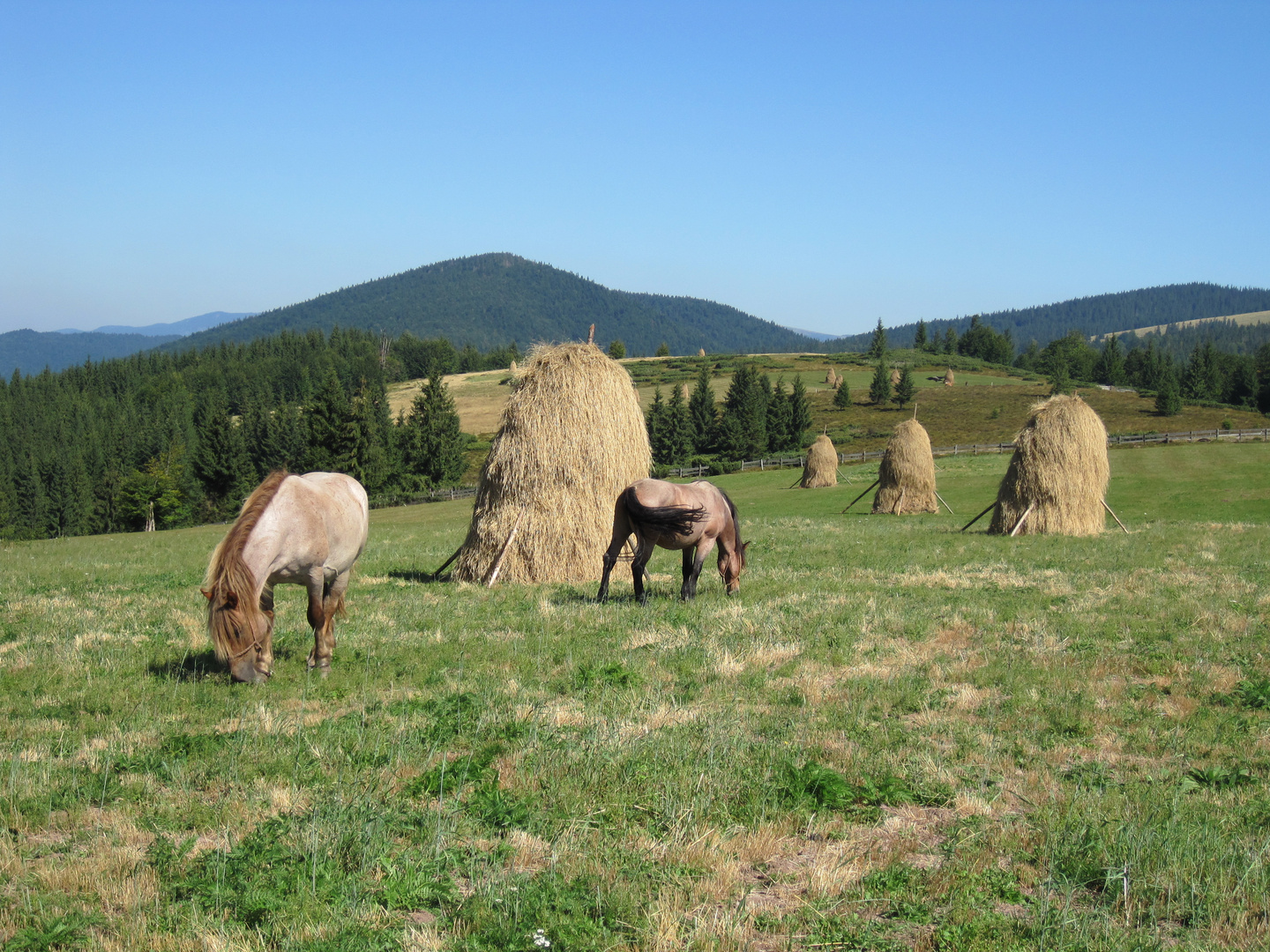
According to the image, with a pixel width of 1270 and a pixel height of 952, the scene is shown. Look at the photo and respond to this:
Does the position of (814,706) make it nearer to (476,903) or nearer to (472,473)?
(476,903)

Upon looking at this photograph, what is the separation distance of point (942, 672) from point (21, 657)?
10.5 metres

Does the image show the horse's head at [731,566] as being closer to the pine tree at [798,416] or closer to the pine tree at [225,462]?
the pine tree at [225,462]

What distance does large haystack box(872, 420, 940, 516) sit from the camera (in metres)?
36.9

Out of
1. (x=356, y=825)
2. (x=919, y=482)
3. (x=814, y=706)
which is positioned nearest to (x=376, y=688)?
(x=356, y=825)

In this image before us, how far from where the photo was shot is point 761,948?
13.3 ft

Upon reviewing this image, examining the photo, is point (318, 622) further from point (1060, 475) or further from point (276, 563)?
point (1060, 475)

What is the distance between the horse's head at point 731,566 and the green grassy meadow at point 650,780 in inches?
51.7

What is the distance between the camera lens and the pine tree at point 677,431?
301 feet

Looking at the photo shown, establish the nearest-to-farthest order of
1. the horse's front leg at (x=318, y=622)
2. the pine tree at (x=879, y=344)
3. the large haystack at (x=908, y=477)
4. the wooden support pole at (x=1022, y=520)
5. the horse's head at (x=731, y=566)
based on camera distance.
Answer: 1. the horse's front leg at (x=318, y=622)
2. the horse's head at (x=731, y=566)
3. the wooden support pole at (x=1022, y=520)
4. the large haystack at (x=908, y=477)
5. the pine tree at (x=879, y=344)

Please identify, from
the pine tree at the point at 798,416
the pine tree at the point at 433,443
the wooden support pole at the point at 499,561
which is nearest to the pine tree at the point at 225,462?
the pine tree at the point at 433,443

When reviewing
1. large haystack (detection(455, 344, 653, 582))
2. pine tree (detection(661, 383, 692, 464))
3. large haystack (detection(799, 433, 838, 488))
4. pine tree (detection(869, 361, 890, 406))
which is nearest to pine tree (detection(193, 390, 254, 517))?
pine tree (detection(661, 383, 692, 464))

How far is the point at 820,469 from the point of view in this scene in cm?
5344

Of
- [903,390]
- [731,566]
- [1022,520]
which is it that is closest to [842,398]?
[903,390]

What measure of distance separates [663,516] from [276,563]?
18.3 feet
